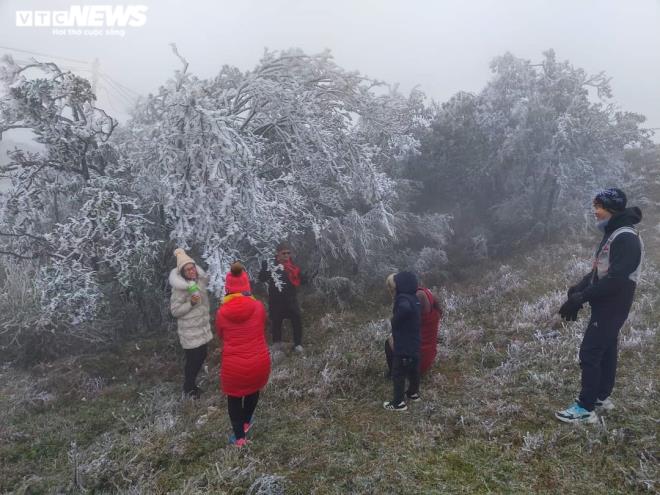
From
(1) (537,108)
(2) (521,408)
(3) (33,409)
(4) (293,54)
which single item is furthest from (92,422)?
(1) (537,108)

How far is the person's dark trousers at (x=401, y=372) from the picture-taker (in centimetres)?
481

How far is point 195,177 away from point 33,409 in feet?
13.0

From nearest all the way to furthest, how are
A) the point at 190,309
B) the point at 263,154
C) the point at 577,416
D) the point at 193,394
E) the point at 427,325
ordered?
1. the point at 577,416
2. the point at 427,325
3. the point at 190,309
4. the point at 193,394
5. the point at 263,154

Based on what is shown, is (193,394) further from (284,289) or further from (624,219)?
(624,219)

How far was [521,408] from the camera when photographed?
4.64 metres

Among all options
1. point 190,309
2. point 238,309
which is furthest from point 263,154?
point 238,309

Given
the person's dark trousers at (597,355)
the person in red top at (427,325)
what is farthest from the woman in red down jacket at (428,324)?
the person's dark trousers at (597,355)

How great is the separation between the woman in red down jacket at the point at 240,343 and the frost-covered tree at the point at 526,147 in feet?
35.6

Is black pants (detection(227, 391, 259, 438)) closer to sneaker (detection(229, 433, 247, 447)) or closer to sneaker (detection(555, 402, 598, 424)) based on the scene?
sneaker (detection(229, 433, 247, 447))

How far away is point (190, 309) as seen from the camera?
5449mm

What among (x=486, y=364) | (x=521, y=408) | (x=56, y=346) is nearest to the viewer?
(x=521, y=408)

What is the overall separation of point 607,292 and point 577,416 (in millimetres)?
1285

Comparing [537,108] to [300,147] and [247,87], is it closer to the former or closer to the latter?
[300,147]

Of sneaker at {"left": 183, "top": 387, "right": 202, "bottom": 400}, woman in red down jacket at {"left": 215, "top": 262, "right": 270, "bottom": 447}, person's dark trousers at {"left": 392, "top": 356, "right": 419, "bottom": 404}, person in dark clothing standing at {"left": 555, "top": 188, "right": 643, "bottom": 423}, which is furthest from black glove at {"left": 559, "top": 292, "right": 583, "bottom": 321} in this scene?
sneaker at {"left": 183, "top": 387, "right": 202, "bottom": 400}
